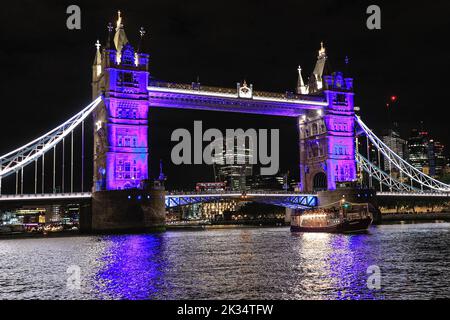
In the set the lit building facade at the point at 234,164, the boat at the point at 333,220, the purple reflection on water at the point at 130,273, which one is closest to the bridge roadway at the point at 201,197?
the boat at the point at 333,220

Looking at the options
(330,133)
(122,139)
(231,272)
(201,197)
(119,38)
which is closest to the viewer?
(231,272)

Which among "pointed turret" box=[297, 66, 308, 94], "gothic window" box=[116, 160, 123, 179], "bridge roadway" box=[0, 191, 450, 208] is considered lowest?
"bridge roadway" box=[0, 191, 450, 208]

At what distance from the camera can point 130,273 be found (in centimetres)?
2650

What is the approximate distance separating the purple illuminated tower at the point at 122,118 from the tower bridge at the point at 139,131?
0.11 m

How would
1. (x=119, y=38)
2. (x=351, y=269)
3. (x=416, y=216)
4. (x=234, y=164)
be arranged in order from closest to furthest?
(x=351, y=269)
(x=119, y=38)
(x=416, y=216)
(x=234, y=164)

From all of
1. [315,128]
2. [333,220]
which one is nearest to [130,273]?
[333,220]

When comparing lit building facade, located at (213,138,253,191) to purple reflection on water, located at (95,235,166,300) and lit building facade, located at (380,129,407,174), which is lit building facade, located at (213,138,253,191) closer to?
lit building facade, located at (380,129,407,174)

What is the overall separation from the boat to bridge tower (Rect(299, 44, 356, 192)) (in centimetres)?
1465

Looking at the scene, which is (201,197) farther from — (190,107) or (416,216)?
(416,216)

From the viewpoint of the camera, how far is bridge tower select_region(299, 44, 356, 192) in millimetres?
79812

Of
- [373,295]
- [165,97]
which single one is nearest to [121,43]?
[165,97]

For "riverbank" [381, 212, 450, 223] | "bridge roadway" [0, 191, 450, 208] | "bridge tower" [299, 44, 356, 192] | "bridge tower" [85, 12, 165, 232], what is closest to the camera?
"bridge roadway" [0, 191, 450, 208]

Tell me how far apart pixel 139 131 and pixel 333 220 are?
24053mm

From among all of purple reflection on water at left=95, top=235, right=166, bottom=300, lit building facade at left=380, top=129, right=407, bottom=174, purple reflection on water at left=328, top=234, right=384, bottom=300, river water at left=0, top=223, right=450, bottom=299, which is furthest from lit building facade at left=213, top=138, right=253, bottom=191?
purple reflection on water at left=95, top=235, right=166, bottom=300
